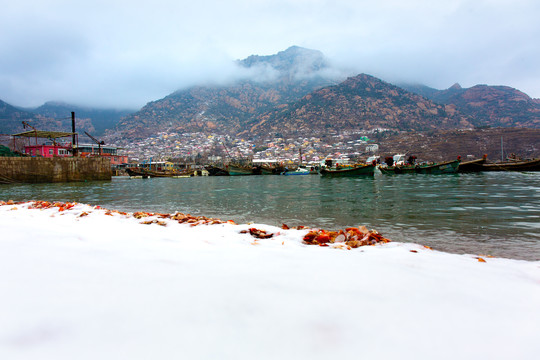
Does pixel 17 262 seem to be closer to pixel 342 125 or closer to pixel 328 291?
pixel 328 291

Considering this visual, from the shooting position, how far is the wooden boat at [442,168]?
32.2 metres

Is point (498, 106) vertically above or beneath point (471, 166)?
above

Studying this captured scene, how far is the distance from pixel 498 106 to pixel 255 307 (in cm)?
18734

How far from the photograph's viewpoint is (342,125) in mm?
111062

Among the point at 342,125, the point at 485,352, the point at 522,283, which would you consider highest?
the point at 342,125

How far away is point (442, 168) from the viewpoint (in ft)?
108

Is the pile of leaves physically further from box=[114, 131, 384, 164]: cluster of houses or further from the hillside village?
the hillside village

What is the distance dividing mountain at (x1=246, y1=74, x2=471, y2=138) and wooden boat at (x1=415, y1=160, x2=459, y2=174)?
A: 74411 millimetres

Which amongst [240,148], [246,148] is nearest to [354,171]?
[246,148]

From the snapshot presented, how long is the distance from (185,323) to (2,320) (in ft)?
2.13

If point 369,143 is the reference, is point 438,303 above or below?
below

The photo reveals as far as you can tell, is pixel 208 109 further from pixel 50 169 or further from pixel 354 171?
pixel 354 171

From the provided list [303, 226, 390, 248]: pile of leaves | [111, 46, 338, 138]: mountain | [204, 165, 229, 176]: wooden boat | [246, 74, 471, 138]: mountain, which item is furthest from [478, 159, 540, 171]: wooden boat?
[111, 46, 338, 138]: mountain

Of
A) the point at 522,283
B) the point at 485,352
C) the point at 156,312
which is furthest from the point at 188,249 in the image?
the point at 522,283
